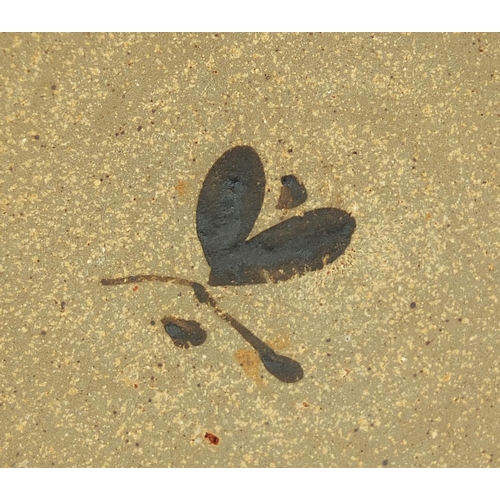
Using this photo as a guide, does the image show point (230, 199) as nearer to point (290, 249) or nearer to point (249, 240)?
point (249, 240)

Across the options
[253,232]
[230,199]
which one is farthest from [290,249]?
[230,199]

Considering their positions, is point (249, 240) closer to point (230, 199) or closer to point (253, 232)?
point (253, 232)

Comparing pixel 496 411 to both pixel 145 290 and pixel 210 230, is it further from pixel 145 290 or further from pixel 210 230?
pixel 145 290

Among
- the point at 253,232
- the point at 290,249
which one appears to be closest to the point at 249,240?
the point at 253,232

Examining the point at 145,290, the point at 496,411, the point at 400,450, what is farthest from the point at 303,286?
the point at 496,411
